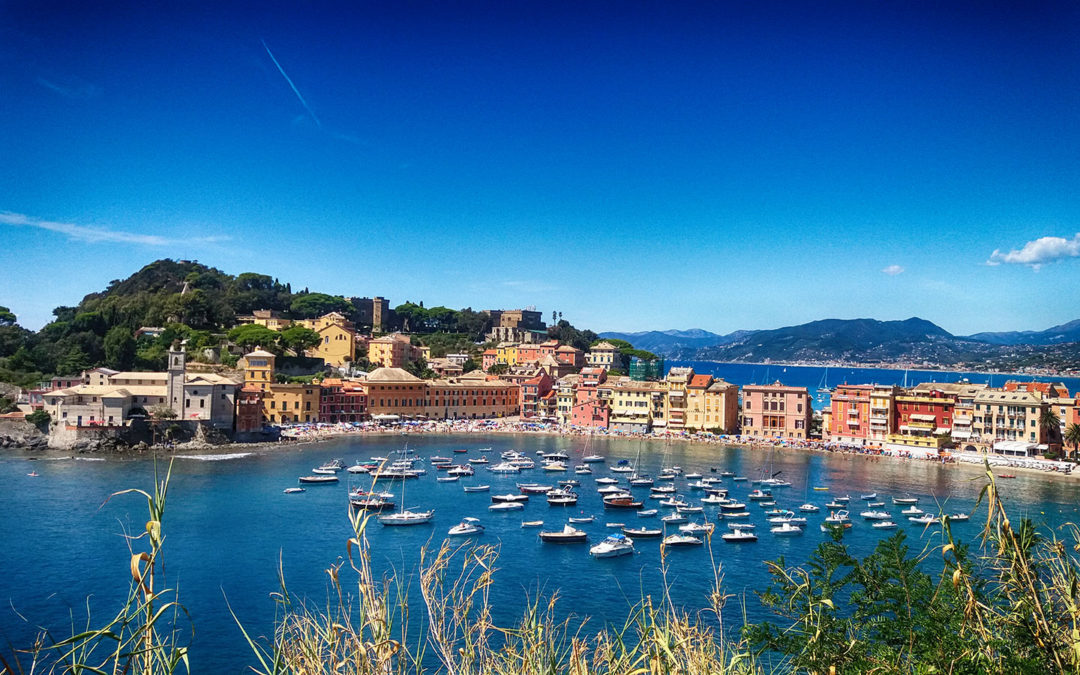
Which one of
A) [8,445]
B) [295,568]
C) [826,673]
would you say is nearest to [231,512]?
[295,568]

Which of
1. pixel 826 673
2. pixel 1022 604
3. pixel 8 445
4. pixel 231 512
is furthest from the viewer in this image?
pixel 8 445

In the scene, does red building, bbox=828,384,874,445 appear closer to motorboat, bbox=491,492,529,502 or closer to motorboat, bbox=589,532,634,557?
motorboat, bbox=491,492,529,502

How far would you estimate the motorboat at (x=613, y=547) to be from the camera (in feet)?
38.9

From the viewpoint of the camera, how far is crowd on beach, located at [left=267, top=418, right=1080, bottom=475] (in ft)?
70.5

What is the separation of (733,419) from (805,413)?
8.91ft

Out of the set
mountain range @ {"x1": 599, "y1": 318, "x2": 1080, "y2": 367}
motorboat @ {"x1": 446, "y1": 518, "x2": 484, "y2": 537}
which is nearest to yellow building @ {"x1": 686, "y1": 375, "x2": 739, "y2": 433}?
motorboat @ {"x1": 446, "y1": 518, "x2": 484, "y2": 537}

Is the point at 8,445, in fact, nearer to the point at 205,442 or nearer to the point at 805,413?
the point at 205,442

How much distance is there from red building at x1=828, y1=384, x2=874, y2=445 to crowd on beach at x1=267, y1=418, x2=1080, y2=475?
85cm

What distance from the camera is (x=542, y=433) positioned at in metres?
28.6

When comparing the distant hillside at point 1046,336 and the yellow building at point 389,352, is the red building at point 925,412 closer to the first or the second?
the yellow building at point 389,352

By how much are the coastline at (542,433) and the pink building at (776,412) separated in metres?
0.81

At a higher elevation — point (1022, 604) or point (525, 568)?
point (1022, 604)

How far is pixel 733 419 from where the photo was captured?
2817cm

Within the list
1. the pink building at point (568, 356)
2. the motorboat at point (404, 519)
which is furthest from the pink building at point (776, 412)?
the motorboat at point (404, 519)
